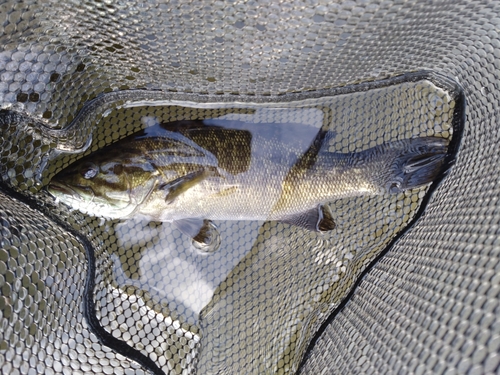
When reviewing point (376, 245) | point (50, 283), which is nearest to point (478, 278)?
point (376, 245)

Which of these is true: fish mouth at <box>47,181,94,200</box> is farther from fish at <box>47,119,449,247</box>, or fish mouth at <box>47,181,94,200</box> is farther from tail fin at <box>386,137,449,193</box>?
tail fin at <box>386,137,449,193</box>

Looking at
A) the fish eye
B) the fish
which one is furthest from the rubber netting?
the fish eye

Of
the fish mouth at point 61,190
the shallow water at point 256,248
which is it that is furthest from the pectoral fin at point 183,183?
the fish mouth at point 61,190

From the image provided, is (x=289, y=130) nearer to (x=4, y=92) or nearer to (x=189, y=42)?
(x=189, y=42)

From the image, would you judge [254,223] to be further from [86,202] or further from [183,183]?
[86,202]

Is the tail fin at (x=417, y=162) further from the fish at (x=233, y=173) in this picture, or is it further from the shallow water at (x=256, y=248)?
the shallow water at (x=256, y=248)

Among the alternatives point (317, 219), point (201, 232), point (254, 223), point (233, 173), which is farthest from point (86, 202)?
point (317, 219)
